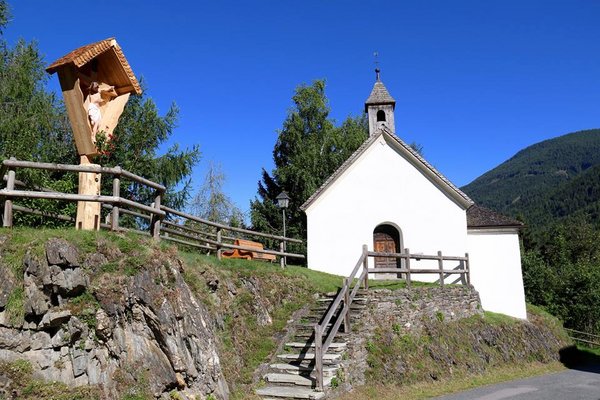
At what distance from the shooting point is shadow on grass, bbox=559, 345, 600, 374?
18797 millimetres

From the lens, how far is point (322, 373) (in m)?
10.5

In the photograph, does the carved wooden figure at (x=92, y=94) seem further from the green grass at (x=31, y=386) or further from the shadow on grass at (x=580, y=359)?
the shadow on grass at (x=580, y=359)

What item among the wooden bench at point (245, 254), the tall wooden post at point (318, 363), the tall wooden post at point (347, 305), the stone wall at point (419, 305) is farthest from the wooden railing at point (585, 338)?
the tall wooden post at point (318, 363)

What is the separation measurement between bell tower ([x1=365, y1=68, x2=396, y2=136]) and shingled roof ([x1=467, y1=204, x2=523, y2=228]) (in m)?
5.75

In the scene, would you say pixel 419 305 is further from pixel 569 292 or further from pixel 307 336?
pixel 569 292

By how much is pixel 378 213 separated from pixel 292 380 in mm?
11381

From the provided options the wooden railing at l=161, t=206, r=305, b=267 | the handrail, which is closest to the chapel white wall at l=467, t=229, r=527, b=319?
the handrail

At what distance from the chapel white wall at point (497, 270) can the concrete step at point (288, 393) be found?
13206 millimetres

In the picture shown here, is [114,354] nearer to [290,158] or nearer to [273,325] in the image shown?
[273,325]

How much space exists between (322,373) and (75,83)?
26.4 feet

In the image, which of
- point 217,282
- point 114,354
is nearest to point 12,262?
point 114,354

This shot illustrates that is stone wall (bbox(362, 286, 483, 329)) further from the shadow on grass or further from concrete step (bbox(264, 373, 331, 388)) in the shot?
the shadow on grass

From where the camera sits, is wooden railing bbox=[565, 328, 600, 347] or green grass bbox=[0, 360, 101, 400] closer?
green grass bbox=[0, 360, 101, 400]

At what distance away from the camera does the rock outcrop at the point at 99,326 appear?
21.9ft
